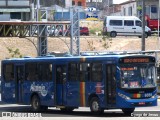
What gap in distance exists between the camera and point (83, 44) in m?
88.4

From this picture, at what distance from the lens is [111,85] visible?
1118 inches

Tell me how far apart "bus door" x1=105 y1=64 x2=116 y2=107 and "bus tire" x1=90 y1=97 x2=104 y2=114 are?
49cm

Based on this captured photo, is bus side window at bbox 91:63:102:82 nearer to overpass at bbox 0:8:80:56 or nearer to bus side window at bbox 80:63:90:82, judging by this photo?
bus side window at bbox 80:63:90:82

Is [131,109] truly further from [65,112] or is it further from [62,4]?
[62,4]

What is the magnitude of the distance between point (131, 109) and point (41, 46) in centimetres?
3154

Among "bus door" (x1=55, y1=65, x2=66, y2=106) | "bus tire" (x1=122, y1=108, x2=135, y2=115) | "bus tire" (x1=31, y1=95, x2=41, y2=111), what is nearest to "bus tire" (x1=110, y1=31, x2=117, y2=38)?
"bus tire" (x1=31, y1=95, x2=41, y2=111)

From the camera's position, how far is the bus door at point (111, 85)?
28219mm

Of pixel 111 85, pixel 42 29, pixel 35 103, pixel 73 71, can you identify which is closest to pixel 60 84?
pixel 73 71

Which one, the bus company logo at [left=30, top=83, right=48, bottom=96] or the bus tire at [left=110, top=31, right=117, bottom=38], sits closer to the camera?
the bus company logo at [left=30, top=83, right=48, bottom=96]

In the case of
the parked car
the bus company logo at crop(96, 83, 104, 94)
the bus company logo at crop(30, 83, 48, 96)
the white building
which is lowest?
the bus company logo at crop(30, 83, 48, 96)

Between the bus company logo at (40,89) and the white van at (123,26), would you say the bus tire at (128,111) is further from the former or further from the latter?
the white van at (123,26)

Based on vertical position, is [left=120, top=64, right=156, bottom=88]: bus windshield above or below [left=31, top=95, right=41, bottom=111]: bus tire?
above

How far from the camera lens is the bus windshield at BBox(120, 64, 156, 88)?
91.8 feet

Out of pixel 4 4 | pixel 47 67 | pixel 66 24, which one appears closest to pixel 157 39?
pixel 4 4
